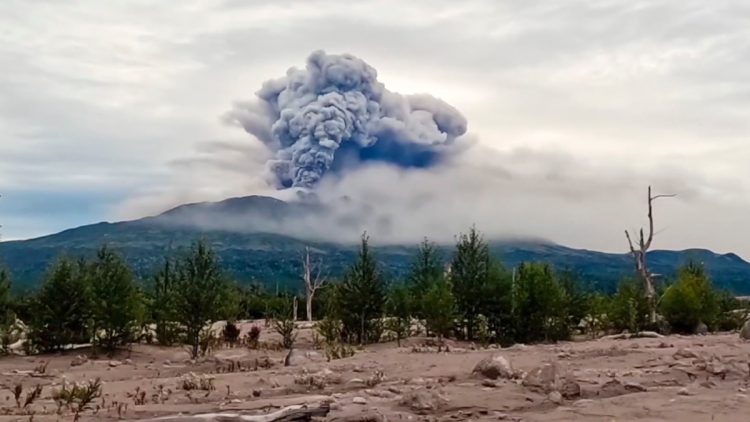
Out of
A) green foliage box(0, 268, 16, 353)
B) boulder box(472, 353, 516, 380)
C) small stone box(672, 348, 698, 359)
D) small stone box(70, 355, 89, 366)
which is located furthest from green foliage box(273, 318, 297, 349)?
boulder box(472, 353, 516, 380)

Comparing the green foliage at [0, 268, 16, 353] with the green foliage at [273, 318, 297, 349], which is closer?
the green foliage at [0, 268, 16, 353]

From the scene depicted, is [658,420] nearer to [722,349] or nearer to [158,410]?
[158,410]

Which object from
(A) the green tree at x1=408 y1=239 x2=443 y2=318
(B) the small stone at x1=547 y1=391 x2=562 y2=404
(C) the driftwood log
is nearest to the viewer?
(C) the driftwood log

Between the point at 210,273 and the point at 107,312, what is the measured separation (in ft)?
12.3

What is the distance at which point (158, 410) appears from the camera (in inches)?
447

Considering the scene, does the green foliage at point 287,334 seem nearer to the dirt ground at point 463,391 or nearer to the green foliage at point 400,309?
the green foliage at point 400,309

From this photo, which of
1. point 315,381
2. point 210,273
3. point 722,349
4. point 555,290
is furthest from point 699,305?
point 315,381

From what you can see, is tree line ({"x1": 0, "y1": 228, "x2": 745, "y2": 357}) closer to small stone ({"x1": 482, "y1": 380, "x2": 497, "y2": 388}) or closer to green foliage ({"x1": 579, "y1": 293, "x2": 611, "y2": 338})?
green foliage ({"x1": 579, "y1": 293, "x2": 611, "y2": 338})

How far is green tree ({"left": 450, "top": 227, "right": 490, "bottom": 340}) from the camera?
110 feet

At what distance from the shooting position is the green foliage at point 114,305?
93.8 ft

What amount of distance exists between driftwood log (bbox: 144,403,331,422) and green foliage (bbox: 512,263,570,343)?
75.3 ft

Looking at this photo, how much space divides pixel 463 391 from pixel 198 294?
59.4 ft

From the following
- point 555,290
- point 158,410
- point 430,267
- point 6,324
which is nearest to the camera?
point 158,410

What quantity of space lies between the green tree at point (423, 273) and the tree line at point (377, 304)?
0.07 metres
